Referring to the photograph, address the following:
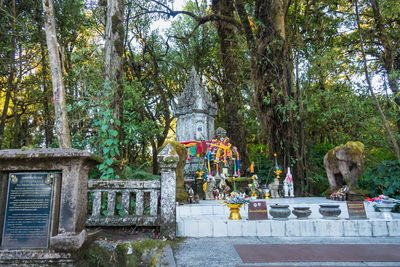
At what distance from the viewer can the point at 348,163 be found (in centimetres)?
699

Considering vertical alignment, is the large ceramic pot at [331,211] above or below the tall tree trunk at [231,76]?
below

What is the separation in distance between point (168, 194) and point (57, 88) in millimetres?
4041

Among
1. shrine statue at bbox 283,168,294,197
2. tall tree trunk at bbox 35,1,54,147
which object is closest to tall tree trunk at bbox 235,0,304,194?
shrine statue at bbox 283,168,294,197

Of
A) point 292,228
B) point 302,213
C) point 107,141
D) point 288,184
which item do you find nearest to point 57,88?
point 107,141

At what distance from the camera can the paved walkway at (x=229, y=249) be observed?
3029 mm

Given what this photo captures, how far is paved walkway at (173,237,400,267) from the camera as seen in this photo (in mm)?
3029

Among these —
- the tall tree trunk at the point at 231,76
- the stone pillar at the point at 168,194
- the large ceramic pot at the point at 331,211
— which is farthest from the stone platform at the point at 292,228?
the tall tree trunk at the point at 231,76

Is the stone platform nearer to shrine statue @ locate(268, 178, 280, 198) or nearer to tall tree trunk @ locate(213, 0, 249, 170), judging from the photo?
shrine statue @ locate(268, 178, 280, 198)

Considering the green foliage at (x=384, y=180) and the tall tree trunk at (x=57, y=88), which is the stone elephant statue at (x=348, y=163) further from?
the tall tree trunk at (x=57, y=88)

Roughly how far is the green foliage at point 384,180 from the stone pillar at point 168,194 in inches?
238

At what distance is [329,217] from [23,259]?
5119mm

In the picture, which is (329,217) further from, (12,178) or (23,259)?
(12,178)

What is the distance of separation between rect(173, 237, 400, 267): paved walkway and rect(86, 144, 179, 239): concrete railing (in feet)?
1.96

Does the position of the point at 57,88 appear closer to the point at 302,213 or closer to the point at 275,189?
the point at 302,213
